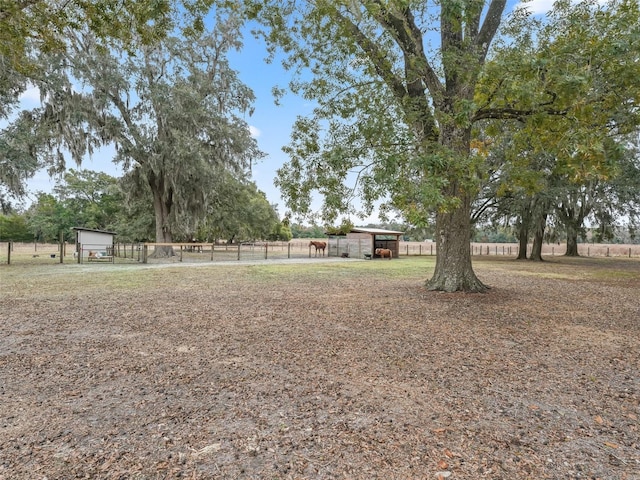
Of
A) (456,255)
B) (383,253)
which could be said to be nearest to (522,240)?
(383,253)

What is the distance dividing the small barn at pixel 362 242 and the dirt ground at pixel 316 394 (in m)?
17.2

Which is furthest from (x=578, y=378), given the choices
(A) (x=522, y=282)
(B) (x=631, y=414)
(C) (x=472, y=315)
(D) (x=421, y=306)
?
(A) (x=522, y=282)

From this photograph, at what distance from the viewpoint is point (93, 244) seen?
16359mm

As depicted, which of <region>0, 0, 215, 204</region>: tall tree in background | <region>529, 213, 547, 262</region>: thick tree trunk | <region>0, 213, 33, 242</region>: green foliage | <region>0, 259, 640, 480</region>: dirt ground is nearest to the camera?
<region>0, 259, 640, 480</region>: dirt ground

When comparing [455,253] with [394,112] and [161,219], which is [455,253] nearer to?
[394,112]

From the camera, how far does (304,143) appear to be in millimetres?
8289

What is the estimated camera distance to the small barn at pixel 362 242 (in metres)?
23.4

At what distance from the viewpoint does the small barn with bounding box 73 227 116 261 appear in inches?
618

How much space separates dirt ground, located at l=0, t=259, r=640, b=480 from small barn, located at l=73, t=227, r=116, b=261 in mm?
11020

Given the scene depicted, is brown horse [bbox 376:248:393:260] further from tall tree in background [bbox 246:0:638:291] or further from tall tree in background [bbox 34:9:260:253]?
tall tree in background [bbox 246:0:638:291]

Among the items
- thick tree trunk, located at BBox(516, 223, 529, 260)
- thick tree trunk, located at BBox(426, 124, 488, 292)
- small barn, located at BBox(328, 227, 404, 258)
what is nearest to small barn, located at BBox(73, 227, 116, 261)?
small barn, located at BBox(328, 227, 404, 258)

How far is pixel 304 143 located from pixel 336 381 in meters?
6.19

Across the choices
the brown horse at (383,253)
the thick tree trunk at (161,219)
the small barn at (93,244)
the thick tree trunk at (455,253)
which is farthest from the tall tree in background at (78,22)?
the brown horse at (383,253)

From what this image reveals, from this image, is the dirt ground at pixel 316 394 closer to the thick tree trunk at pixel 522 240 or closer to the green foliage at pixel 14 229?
the thick tree trunk at pixel 522 240
